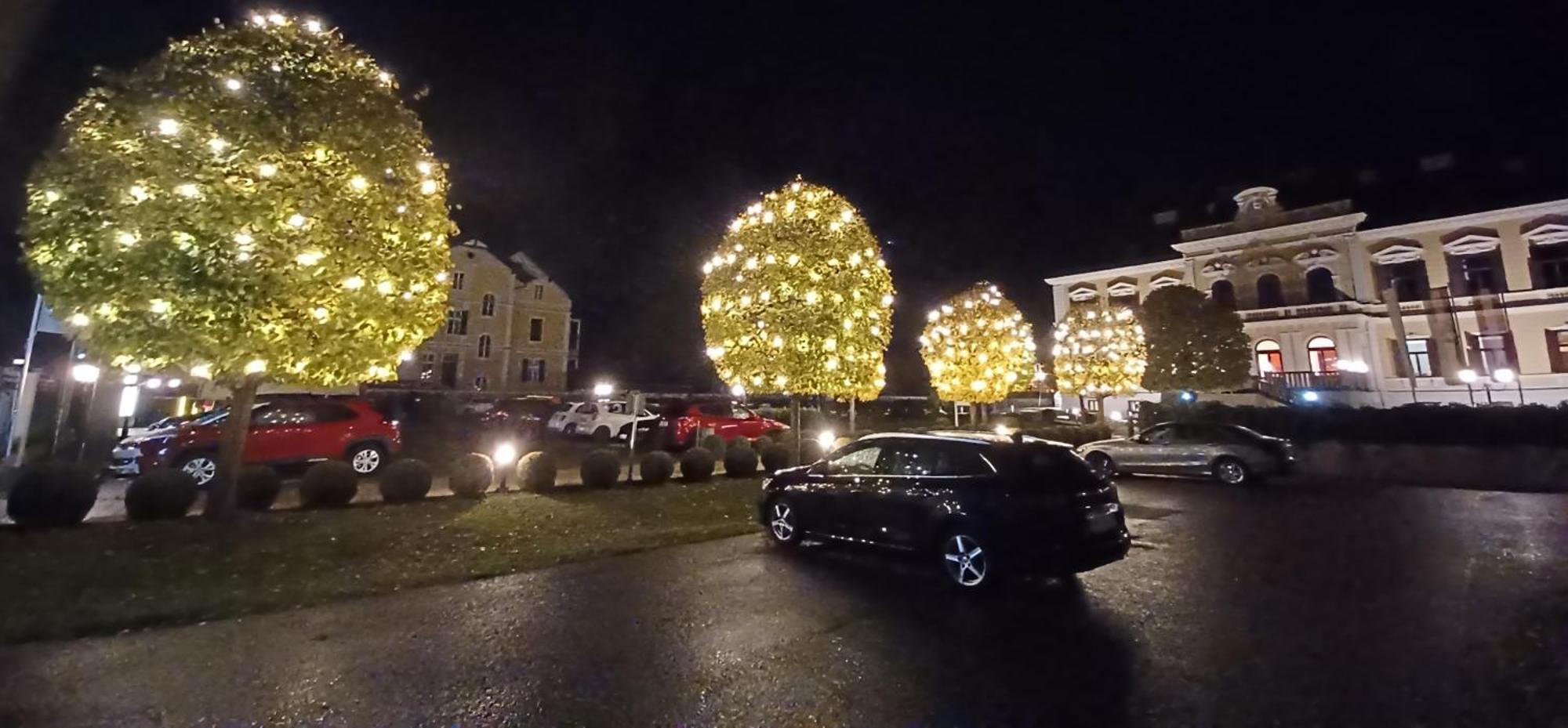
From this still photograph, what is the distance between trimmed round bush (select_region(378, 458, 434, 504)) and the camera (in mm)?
11141

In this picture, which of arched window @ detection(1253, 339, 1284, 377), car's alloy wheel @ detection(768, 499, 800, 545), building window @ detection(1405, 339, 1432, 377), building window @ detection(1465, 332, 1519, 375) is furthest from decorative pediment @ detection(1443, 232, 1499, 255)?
car's alloy wheel @ detection(768, 499, 800, 545)

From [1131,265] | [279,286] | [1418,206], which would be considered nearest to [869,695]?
[279,286]

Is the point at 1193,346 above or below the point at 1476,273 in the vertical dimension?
below

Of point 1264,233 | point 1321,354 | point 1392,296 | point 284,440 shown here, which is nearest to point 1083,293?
point 1264,233

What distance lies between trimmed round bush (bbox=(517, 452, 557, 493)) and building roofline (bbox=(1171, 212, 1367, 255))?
129 ft

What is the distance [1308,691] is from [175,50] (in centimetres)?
1338

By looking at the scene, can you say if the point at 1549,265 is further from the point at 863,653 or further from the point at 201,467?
the point at 201,467

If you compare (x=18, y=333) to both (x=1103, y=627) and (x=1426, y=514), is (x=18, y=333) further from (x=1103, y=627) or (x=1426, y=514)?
(x=1426, y=514)

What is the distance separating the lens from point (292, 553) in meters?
8.15

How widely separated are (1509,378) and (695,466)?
35263 millimetres

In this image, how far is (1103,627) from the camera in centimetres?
590

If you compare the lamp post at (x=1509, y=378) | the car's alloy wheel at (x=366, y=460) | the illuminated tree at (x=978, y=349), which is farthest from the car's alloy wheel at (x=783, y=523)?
the lamp post at (x=1509, y=378)

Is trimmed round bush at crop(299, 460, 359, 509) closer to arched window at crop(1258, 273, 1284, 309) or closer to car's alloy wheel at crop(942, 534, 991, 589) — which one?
car's alloy wheel at crop(942, 534, 991, 589)

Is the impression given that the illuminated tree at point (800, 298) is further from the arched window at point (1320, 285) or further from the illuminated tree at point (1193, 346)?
the arched window at point (1320, 285)
